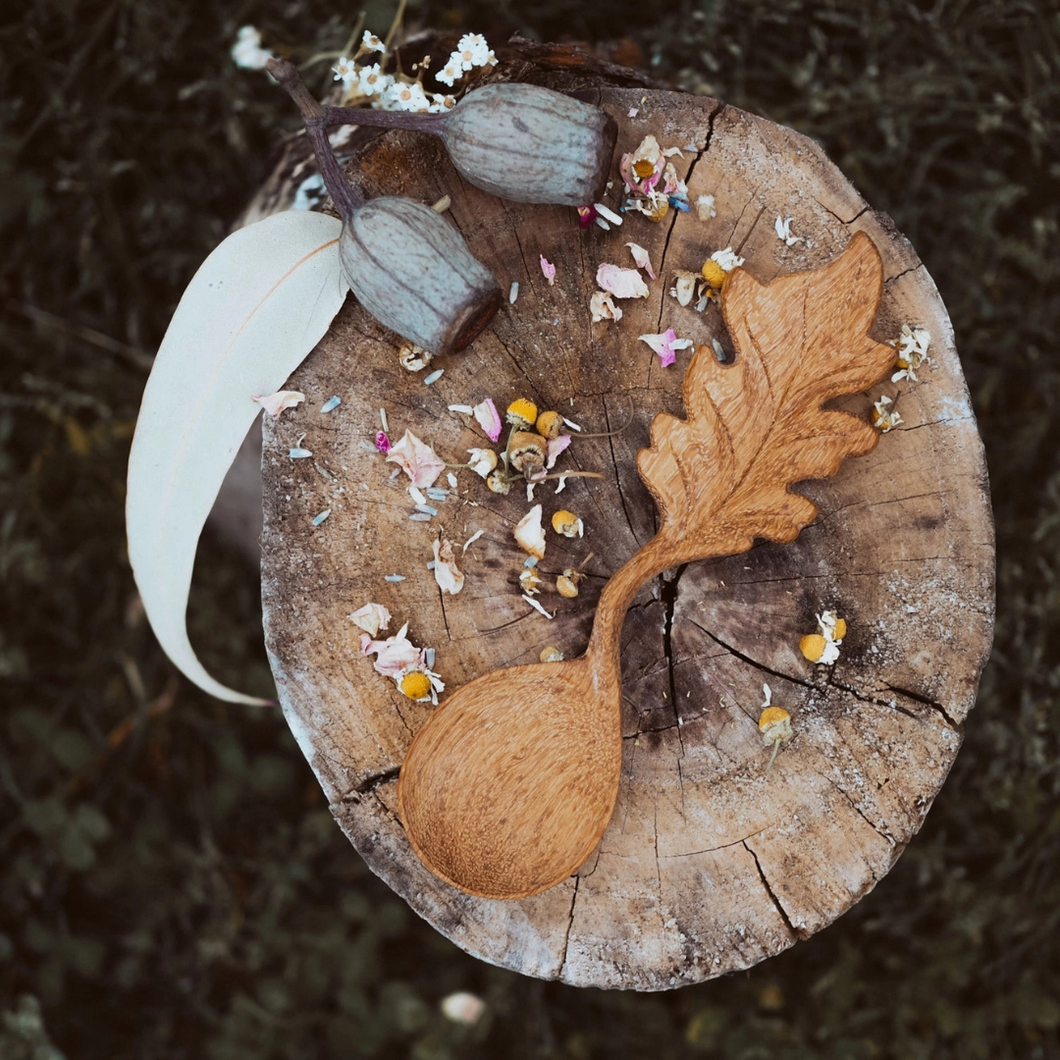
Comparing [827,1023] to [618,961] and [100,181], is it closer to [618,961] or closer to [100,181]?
[618,961]

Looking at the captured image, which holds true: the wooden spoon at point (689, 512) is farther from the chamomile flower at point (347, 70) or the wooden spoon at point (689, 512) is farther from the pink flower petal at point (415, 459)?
the chamomile flower at point (347, 70)

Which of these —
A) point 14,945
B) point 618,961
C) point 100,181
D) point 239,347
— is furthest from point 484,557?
point 14,945

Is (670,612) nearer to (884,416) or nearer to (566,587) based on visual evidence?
(566,587)

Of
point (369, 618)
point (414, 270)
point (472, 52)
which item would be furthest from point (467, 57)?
point (369, 618)

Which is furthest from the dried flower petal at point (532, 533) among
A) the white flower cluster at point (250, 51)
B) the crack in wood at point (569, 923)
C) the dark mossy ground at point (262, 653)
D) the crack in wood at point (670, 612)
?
the white flower cluster at point (250, 51)

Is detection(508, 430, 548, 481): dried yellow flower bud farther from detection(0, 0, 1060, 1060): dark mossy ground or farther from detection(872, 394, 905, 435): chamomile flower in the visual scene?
detection(0, 0, 1060, 1060): dark mossy ground

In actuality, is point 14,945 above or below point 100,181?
below
